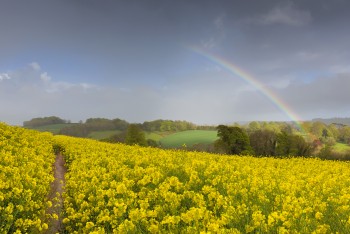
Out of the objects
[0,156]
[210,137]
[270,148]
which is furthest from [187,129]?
[0,156]

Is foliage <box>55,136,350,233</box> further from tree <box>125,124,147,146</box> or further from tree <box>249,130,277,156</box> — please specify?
tree <box>125,124,147,146</box>

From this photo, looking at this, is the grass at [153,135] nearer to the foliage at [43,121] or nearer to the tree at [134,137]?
the tree at [134,137]

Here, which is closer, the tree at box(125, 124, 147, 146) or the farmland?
the farmland

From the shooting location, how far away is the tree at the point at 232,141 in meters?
63.4

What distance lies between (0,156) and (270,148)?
60.2 m

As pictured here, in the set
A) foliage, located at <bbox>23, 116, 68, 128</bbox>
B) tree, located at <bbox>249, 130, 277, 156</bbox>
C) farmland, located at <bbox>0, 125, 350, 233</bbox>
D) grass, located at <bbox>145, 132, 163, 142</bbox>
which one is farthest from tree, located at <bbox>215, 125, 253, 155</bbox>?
foliage, located at <bbox>23, 116, 68, 128</bbox>

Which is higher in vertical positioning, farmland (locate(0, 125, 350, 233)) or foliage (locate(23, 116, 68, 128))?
foliage (locate(23, 116, 68, 128))

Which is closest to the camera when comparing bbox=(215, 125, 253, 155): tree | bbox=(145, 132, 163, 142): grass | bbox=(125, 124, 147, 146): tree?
bbox=(215, 125, 253, 155): tree

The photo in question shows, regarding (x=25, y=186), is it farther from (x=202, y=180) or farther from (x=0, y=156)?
(x=202, y=180)

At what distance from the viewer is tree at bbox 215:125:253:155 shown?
208 feet

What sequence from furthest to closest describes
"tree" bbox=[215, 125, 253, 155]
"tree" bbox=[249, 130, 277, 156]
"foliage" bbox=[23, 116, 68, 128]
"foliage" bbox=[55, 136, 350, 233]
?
1. "foliage" bbox=[23, 116, 68, 128]
2. "tree" bbox=[249, 130, 277, 156]
3. "tree" bbox=[215, 125, 253, 155]
4. "foliage" bbox=[55, 136, 350, 233]

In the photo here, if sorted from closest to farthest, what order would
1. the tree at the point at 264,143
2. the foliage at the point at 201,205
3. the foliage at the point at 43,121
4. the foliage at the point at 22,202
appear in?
1. the foliage at the point at 201,205
2. the foliage at the point at 22,202
3. the tree at the point at 264,143
4. the foliage at the point at 43,121

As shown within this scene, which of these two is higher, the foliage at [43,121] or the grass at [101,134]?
the foliage at [43,121]

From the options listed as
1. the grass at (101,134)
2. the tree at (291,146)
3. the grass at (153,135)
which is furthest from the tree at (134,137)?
the grass at (101,134)
